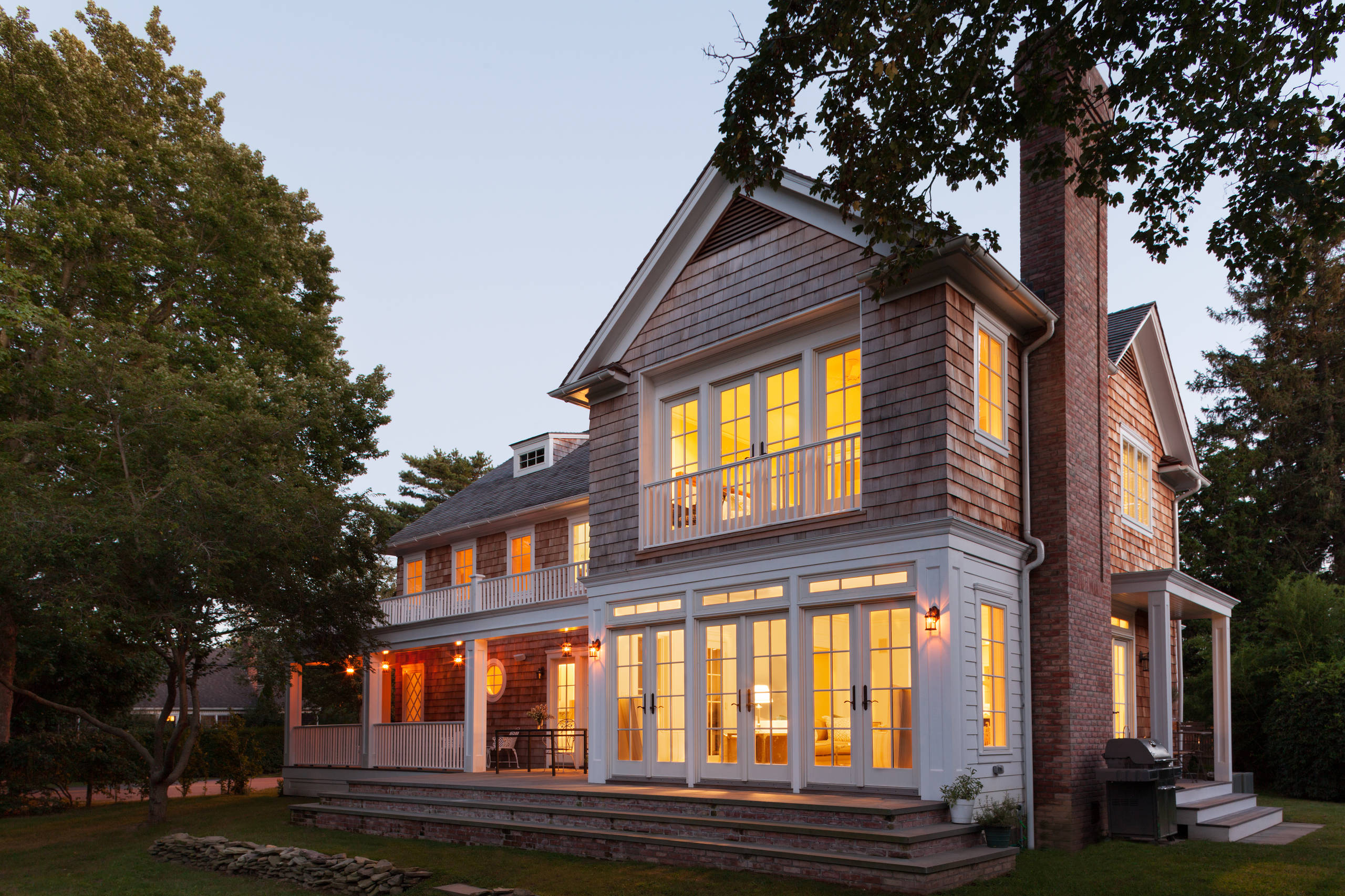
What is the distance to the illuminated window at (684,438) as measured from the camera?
41.4ft

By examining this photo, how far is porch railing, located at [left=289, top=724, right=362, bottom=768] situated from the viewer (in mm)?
18406

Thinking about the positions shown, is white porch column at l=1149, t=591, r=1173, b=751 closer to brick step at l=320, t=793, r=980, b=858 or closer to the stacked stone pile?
brick step at l=320, t=793, r=980, b=858

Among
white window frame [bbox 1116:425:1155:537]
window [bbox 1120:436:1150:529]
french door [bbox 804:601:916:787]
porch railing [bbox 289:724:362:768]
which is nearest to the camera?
french door [bbox 804:601:916:787]

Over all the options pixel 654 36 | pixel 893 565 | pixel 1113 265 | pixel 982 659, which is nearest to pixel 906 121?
pixel 893 565

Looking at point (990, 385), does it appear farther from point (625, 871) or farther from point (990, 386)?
point (625, 871)

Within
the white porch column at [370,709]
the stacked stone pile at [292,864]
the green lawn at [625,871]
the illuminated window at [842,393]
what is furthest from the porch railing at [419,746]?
the illuminated window at [842,393]

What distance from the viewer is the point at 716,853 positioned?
9.04m

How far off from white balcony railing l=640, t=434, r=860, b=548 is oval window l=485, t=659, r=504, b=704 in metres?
8.13

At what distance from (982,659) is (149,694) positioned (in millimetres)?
23571

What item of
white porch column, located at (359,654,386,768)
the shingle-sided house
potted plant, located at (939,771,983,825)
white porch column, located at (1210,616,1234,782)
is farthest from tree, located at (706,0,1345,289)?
white porch column, located at (359,654,386,768)

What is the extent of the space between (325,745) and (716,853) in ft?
40.2

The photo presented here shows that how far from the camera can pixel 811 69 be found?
8.09m

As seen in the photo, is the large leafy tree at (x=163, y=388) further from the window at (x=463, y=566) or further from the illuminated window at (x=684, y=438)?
the illuminated window at (x=684, y=438)

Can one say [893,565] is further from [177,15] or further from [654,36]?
[177,15]
